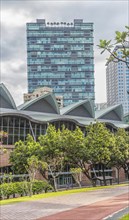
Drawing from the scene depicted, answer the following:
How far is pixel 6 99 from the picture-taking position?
7381 cm

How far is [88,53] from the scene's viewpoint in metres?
183

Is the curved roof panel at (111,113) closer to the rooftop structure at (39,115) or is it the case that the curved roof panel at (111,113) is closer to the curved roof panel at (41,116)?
the rooftop structure at (39,115)

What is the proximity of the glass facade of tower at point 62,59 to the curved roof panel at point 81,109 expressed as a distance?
86072mm

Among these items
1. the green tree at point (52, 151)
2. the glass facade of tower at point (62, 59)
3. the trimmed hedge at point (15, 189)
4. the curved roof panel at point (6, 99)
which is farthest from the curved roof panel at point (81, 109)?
the glass facade of tower at point (62, 59)

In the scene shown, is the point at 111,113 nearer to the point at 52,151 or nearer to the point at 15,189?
the point at 52,151

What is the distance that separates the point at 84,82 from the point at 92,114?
9063 centimetres

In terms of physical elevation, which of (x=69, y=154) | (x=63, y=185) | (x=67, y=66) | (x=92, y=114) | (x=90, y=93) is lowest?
(x=63, y=185)

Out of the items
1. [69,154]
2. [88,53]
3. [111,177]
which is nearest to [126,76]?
[88,53]

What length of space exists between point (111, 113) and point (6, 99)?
29446 millimetres

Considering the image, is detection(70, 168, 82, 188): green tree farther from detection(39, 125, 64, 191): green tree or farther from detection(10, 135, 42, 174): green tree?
detection(10, 135, 42, 174): green tree

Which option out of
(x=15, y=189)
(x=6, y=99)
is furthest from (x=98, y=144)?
(x=6, y=99)

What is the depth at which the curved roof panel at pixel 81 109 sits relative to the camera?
275 feet

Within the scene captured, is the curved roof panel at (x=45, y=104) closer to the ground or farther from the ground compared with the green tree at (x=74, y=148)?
farther from the ground

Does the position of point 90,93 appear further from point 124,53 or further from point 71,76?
point 124,53
